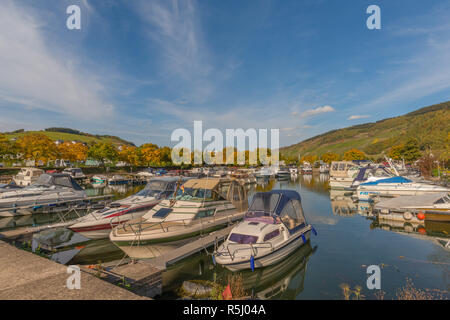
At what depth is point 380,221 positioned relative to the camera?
19.5 m

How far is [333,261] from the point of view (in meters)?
12.0

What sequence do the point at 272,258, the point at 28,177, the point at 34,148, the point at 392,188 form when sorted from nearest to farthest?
the point at 272,258, the point at 392,188, the point at 28,177, the point at 34,148

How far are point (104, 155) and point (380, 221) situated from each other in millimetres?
78047

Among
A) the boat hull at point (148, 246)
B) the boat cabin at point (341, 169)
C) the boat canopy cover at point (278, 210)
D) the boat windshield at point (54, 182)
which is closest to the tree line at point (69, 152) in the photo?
the boat windshield at point (54, 182)

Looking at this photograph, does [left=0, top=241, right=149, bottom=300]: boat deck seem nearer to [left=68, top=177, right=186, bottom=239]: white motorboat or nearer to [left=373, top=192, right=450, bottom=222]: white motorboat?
[left=68, top=177, right=186, bottom=239]: white motorboat

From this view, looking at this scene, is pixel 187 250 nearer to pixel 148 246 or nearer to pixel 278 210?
pixel 148 246

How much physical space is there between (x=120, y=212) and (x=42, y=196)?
11.7 meters

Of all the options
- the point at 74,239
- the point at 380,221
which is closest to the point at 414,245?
the point at 380,221

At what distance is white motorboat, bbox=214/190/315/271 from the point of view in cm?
953

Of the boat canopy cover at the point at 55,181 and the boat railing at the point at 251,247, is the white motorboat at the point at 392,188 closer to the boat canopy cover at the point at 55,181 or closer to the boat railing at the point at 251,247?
the boat railing at the point at 251,247

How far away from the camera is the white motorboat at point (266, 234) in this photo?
9.53 meters

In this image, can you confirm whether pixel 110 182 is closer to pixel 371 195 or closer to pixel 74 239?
pixel 74 239

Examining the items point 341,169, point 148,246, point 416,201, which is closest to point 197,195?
point 148,246

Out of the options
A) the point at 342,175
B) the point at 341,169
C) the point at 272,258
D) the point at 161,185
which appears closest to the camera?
the point at 272,258
